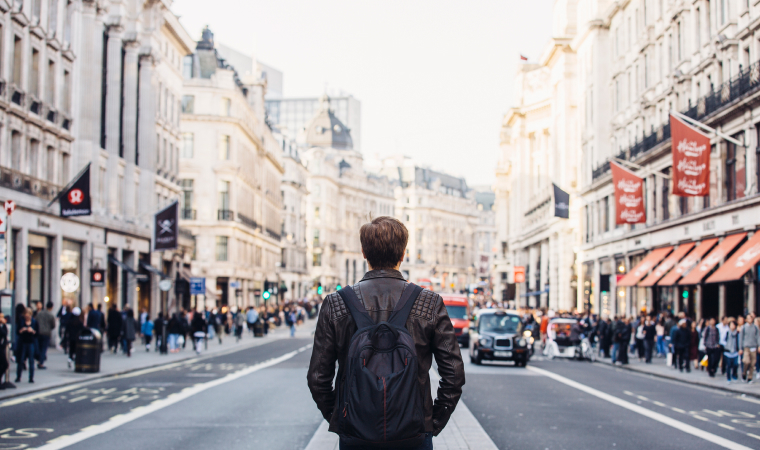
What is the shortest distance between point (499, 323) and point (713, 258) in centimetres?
880

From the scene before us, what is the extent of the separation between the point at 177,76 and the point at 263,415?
4592cm

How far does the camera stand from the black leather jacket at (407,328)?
4688 millimetres

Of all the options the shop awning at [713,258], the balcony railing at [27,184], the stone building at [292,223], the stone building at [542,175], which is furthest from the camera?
the stone building at [292,223]

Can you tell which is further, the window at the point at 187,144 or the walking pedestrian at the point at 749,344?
the window at the point at 187,144

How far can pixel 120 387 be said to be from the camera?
2033 cm

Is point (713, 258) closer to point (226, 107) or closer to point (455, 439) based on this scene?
point (455, 439)

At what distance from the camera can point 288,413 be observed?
15.2 metres

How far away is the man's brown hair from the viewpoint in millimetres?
4891

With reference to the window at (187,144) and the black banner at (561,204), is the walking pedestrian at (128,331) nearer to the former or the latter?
the black banner at (561,204)

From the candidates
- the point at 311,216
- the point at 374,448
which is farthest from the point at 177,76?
the point at 311,216

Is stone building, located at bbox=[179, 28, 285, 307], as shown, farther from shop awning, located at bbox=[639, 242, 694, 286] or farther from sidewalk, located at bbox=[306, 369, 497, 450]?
sidewalk, located at bbox=[306, 369, 497, 450]

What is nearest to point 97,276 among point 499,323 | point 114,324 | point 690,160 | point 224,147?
point 114,324

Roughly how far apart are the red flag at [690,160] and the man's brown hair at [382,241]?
2635 centimetres

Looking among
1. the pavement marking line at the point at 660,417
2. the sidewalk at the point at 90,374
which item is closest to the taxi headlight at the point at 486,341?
the pavement marking line at the point at 660,417
